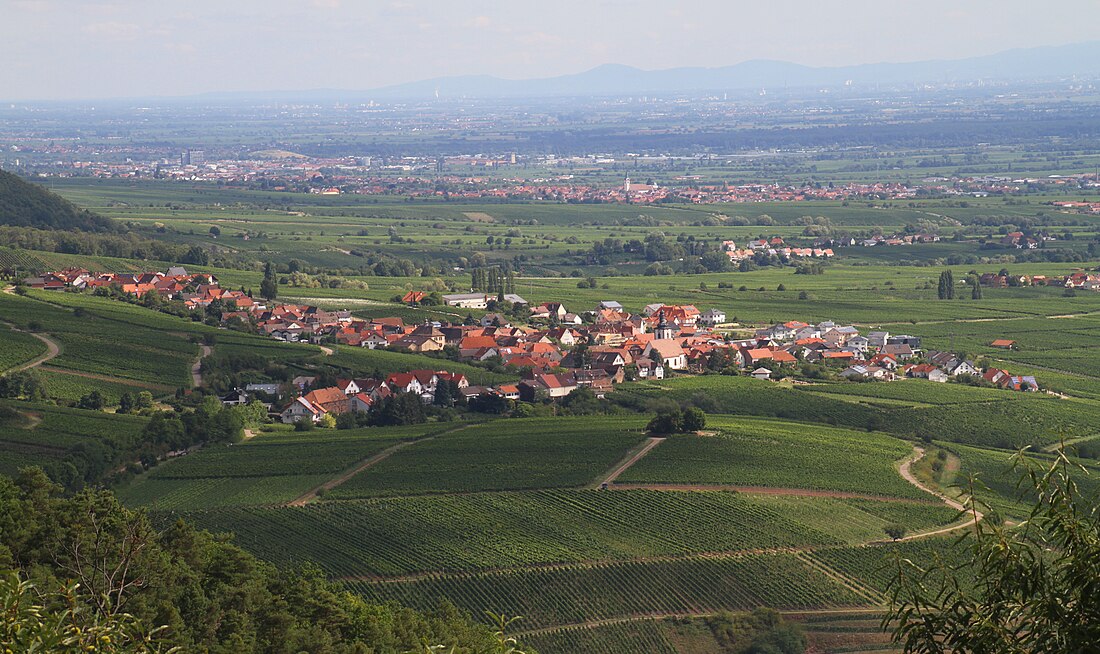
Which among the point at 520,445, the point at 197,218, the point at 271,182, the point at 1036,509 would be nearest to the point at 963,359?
the point at 520,445

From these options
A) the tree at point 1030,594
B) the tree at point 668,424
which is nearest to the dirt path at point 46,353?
the tree at point 668,424

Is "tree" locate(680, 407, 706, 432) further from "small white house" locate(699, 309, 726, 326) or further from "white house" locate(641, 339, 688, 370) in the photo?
"small white house" locate(699, 309, 726, 326)

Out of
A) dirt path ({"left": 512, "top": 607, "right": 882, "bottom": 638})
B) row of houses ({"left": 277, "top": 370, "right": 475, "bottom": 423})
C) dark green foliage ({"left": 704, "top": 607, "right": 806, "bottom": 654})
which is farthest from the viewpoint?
row of houses ({"left": 277, "top": 370, "right": 475, "bottom": 423})

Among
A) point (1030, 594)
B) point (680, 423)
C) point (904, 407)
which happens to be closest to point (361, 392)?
point (680, 423)

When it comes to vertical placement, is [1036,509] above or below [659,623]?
above

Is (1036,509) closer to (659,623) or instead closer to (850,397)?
(659,623)

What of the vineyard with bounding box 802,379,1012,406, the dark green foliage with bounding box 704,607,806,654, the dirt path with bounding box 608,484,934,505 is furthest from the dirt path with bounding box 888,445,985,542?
the vineyard with bounding box 802,379,1012,406
